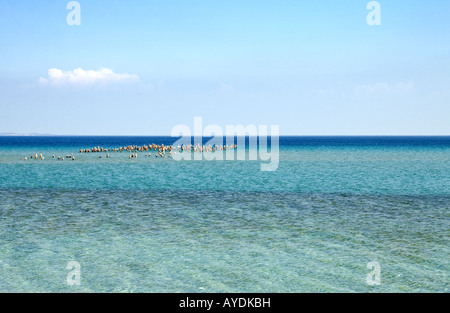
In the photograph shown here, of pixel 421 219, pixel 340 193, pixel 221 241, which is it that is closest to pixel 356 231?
pixel 421 219

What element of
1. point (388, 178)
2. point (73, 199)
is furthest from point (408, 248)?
point (388, 178)

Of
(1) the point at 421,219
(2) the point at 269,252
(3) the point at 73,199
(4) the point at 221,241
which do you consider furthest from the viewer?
(3) the point at 73,199

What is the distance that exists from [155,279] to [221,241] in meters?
4.54

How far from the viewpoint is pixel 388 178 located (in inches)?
1617

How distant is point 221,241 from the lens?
16.6 m

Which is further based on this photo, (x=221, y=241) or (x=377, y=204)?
(x=377, y=204)

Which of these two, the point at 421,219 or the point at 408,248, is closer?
the point at 408,248

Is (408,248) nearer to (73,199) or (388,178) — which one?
(73,199)

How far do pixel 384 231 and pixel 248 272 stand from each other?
323 inches

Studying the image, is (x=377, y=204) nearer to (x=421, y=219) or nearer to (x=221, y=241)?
(x=421, y=219)

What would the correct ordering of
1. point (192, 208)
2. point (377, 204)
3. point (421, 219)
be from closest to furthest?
point (421, 219) < point (192, 208) < point (377, 204)
